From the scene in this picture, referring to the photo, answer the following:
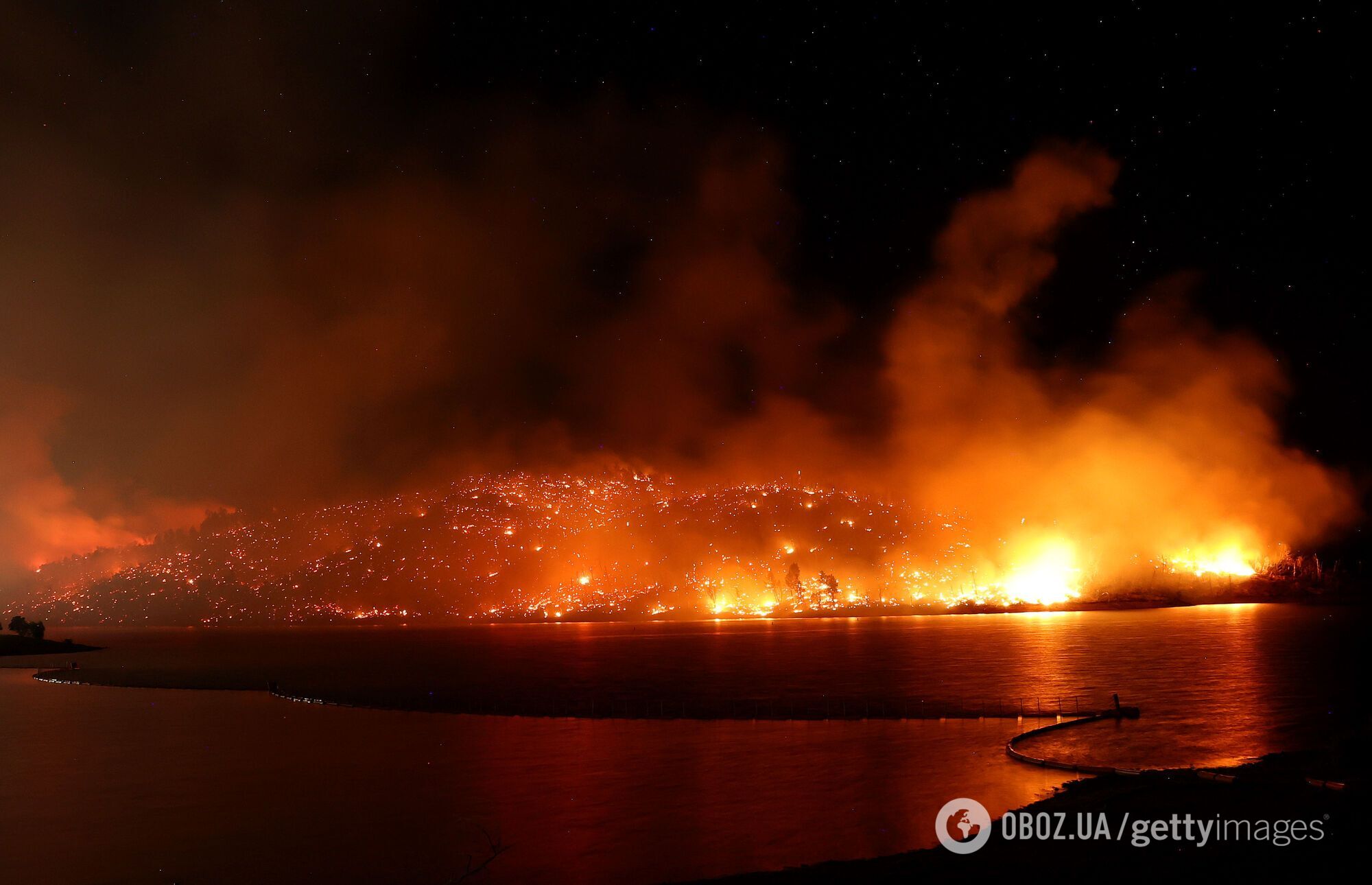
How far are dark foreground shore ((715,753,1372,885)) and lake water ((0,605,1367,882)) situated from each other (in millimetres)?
3325

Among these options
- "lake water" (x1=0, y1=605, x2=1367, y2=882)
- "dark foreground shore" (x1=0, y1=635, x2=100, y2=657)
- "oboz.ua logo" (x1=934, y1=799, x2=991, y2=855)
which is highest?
"oboz.ua logo" (x1=934, y1=799, x2=991, y2=855)

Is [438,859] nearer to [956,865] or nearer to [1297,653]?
[956,865]

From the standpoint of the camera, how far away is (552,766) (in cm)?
3256

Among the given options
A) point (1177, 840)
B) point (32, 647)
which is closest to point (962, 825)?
point (1177, 840)

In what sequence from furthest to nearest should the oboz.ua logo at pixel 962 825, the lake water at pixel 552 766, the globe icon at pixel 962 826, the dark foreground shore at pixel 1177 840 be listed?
the lake water at pixel 552 766 < the globe icon at pixel 962 826 < the oboz.ua logo at pixel 962 825 < the dark foreground shore at pixel 1177 840

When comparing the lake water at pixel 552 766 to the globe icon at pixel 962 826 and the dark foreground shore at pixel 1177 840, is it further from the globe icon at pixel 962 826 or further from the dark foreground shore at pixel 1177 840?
the dark foreground shore at pixel 1177 840

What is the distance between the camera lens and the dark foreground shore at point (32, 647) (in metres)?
110

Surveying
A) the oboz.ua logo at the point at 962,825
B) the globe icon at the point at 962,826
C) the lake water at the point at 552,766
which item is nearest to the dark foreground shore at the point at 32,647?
the lake water at the point at 552,766

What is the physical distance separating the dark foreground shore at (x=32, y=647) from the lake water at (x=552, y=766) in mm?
48528

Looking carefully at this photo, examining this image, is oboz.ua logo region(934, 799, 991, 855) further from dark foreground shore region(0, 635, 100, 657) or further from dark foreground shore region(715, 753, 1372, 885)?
dark foreground shore region(0, 635, 100, 657)

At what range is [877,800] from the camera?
24562 mm

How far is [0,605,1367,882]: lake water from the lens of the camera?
71.7 ft

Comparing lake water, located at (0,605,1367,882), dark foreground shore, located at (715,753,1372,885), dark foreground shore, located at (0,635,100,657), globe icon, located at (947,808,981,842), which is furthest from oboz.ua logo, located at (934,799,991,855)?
dark foreground shore, located at (0,635,100,657)

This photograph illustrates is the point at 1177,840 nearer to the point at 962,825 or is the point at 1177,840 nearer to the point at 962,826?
the point at 962,826
